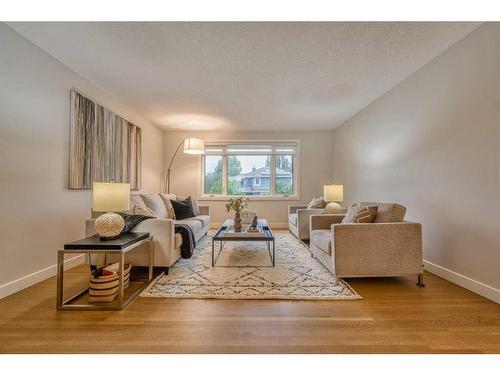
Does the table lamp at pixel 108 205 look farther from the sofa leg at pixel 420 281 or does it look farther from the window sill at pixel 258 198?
the window sill at pixel 258 198

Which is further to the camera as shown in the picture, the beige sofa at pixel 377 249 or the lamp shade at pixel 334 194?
the lamp shade at pixel 334 194

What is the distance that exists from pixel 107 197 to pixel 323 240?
220 cm

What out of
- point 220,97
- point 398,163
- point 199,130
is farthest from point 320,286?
point 199,130

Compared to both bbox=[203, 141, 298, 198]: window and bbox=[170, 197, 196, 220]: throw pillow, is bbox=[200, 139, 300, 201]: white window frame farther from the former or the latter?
bbox=[170, 197, 196, 220]: throw pillow

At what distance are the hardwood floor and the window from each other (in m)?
4.34

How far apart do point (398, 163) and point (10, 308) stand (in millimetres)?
4420

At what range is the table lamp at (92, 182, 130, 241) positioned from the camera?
221 centimetres

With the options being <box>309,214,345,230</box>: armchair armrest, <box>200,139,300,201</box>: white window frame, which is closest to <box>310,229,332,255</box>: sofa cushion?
<box>309,214,345,230</box>: armchair armrest

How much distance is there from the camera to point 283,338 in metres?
1.59

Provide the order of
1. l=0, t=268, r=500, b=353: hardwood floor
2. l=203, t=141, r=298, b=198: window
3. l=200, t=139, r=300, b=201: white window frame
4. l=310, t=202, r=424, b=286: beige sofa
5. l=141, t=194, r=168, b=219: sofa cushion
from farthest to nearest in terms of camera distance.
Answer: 1. l=203, t=141, r=298, b=198: window
2. l=200, t=139, r=300, b=201: white window frame
3. l=141, t=194, r=168, b=219: sofa cushion
4. l=310, t=202, r=424, b=286: beige sofa
5. l=0, t=268, r=500, b=353: hardwood floor

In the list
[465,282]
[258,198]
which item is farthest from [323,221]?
[258,198]

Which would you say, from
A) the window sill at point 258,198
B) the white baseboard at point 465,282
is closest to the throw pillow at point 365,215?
the white baseboard at point 465,282

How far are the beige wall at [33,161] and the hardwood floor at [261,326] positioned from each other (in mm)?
507

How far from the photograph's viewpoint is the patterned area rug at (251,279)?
226cm
